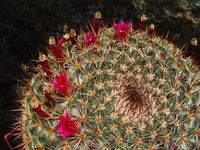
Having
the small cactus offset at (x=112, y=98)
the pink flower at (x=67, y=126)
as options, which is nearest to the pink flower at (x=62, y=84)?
the small cactus offset at (x=112, y=98)

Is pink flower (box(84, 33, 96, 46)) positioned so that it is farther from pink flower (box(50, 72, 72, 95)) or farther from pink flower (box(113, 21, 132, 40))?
pink flower (box(50, 72, 72, 95))

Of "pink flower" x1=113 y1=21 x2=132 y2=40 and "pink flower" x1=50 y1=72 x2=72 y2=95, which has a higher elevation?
"pink flower" x1=113 y1=21 x2=132 y2=40

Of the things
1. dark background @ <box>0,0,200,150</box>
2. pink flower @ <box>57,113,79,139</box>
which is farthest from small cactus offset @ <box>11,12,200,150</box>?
dark background @ <box>0,0,200,150</box>

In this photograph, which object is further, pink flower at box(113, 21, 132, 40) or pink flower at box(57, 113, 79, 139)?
pink flower at box(113, 21, 132, 40)

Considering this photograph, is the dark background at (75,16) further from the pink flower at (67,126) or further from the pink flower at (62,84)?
the pink flower at (67,126)

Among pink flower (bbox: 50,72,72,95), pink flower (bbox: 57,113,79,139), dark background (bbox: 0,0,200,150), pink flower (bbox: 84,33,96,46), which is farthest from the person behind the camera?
dark background (bbox: 0,0,200,150)

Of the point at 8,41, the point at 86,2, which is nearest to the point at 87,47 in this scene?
the point at 86,2

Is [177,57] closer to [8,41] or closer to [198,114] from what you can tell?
[198,114]

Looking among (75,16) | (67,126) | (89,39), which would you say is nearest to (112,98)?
(67,126)
